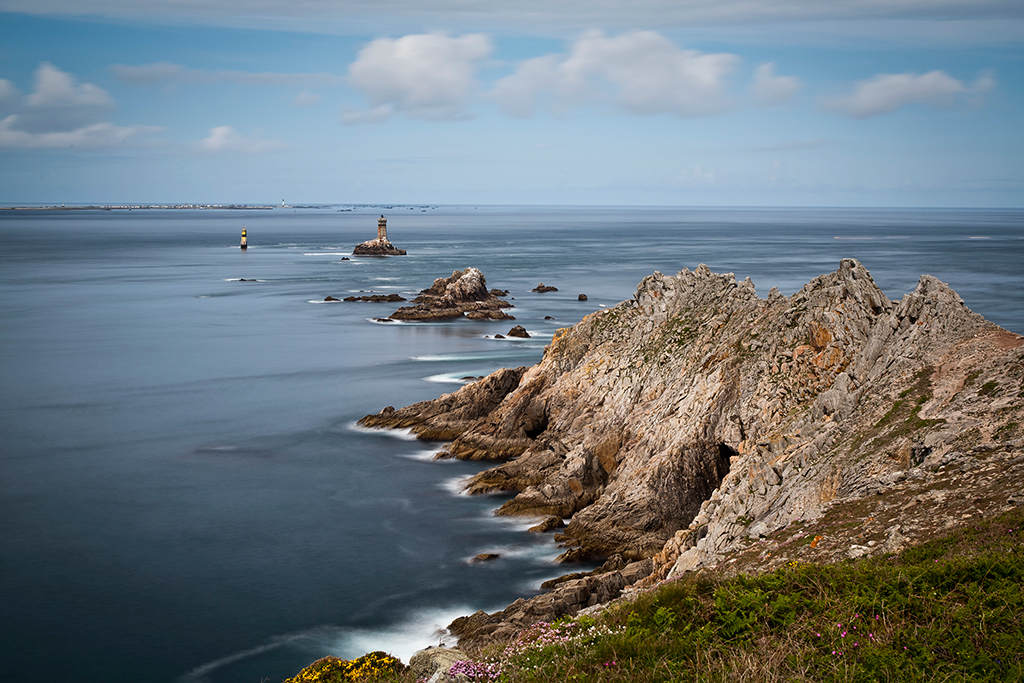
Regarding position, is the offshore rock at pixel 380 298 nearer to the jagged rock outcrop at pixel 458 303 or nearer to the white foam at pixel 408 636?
the jagged rock outcrop at pixel 458 303

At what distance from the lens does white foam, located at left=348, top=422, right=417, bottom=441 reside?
124ft

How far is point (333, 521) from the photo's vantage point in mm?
28578

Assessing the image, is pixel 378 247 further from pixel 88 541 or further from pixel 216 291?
pixel 88 541

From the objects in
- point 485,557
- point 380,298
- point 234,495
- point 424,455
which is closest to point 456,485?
point 424,455

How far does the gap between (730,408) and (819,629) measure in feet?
50.5

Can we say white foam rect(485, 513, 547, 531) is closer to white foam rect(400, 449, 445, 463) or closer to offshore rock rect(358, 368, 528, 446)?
white foam rect(400, 449, 445, 463)

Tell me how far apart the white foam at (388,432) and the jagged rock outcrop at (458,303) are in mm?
36193

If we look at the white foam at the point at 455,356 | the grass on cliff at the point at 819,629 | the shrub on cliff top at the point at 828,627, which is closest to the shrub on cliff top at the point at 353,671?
the grass on cliff at the point at 819,629

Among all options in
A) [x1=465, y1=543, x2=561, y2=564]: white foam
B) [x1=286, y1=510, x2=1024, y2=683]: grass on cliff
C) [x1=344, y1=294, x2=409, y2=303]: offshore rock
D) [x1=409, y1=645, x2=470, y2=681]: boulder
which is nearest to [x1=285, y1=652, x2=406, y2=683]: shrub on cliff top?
[x1=409, y1=645, x2=470, y2=681]: boulder

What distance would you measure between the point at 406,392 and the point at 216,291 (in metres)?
60.8

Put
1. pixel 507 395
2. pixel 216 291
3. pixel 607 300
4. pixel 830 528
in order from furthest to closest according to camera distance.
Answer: pixel 216 291
pixel 607 300
pixel 507 395
pixel 830 528

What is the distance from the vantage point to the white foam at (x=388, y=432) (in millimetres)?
37719

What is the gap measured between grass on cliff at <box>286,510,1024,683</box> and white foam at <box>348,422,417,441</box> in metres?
25.6

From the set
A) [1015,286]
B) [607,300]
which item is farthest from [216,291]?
[1015,286]
